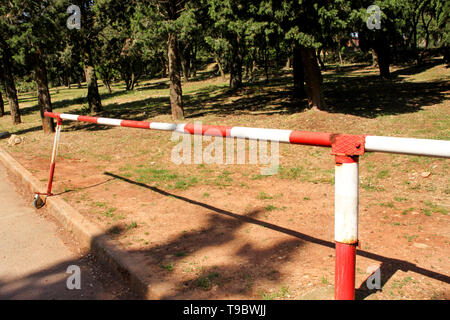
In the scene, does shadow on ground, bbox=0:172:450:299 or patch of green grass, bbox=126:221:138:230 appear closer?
shadow on ground, bbox=0:172:450:299

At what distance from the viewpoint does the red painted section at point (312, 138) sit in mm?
2184

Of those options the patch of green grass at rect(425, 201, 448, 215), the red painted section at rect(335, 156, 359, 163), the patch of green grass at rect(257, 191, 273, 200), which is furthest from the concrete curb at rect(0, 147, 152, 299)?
the patch of green grass at rect(425, 201, 448, 215)

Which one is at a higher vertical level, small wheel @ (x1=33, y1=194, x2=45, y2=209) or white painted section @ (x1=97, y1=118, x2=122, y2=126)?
white painted section @ (x1=97, y1=118, x2=122, y2=126)

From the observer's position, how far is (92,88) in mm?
17828

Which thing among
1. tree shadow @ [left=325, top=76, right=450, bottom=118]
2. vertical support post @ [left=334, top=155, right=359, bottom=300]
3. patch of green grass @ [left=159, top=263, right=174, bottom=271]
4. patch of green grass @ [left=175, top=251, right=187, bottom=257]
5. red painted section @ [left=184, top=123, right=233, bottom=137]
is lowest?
patch of green grass @ [left=175, top=251, right=187, bottom=257]

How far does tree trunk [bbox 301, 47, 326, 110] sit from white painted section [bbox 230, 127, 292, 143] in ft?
30.6

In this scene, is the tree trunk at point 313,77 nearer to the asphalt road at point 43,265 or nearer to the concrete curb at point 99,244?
the concrete curb at point 99,244

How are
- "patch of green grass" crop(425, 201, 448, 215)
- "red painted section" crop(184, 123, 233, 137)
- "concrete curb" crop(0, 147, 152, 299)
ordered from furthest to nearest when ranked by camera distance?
"patch of green grass" crop(425, 201, 448, 215) < "concrete curb" crop(0, 147, 152, 299) < "red painted section" crop(184, 123, 233, 137)

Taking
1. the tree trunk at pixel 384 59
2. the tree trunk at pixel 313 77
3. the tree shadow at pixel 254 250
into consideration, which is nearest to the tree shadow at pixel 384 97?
the tree trunk at pixel 313 77

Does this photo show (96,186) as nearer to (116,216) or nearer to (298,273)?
(116,216)

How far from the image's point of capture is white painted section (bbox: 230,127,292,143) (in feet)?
7.98

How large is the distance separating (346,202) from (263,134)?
0.73 metres

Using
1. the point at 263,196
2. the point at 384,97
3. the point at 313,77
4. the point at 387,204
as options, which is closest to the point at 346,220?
the point at 387,204

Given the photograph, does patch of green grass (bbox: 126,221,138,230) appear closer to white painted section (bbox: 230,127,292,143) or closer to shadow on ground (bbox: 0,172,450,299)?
shadow on ground (bbox: 0,172,450,299)
